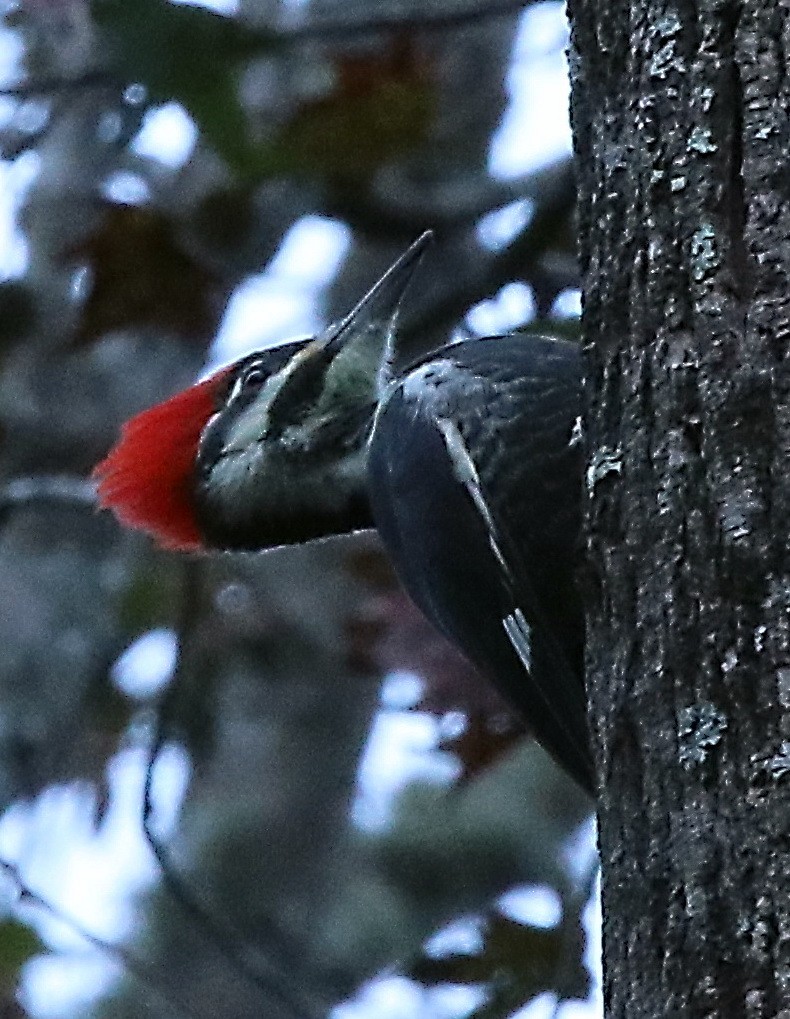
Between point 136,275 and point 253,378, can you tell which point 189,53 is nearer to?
point 253,378

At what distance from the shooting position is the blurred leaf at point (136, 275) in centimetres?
480

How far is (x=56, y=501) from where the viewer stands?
4.57 meters

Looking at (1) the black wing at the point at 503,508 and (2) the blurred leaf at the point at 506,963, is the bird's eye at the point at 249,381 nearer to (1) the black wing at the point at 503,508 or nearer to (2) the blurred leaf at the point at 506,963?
(1) the black wing at the point at 503,508

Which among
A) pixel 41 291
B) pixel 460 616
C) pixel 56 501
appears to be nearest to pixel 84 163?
pixel 41 291

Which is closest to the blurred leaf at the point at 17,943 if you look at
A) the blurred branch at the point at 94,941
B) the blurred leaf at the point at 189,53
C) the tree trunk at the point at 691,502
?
the blurred branch at the point at 94,941

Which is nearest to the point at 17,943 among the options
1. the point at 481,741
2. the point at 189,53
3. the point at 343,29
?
the point at 481,741

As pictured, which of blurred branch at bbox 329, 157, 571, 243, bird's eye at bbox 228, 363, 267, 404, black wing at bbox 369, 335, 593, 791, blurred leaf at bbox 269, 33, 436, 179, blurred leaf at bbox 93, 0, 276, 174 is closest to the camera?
black wing at bbox 369, 335, 593, 791

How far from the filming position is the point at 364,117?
4562 millimetres

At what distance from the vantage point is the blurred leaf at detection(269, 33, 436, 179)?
443 centimetres

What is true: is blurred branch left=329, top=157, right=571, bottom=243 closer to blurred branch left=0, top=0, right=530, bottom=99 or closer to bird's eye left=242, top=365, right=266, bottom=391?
blurred branch left=0, top=0, right=530, bottom=99

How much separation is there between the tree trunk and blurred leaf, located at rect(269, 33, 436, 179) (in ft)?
7.22

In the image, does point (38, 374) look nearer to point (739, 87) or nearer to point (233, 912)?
point (233, 912)

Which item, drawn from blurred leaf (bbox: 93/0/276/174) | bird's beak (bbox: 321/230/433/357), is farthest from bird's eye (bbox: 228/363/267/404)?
blurred leaf (bbox: 93/0/276/174)

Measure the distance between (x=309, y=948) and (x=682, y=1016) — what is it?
288 centimetres
